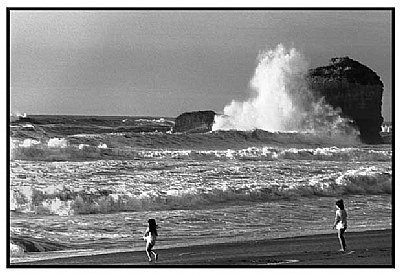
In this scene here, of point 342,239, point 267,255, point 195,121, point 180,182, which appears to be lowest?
point 267,255

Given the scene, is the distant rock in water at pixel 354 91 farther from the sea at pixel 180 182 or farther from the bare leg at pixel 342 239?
the bare leg at pixel 342 239

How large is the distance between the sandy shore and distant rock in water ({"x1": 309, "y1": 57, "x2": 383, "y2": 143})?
1104mm

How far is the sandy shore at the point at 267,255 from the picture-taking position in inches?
266

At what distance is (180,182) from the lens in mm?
7852

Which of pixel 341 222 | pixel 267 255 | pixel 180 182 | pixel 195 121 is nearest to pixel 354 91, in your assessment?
pixel 195 121

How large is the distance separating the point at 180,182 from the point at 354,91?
171cm

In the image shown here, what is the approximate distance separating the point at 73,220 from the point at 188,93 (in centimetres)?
138

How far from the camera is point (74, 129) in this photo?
7.77 metres

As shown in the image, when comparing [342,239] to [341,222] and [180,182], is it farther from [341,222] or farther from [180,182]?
[180,182]

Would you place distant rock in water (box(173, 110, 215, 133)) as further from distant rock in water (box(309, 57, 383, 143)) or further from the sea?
distant rock in water (box(309, 57, 383, 143))

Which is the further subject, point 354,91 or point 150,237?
point 354,91

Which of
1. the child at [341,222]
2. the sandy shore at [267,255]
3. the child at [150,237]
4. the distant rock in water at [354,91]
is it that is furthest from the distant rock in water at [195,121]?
the child at [341,222]
